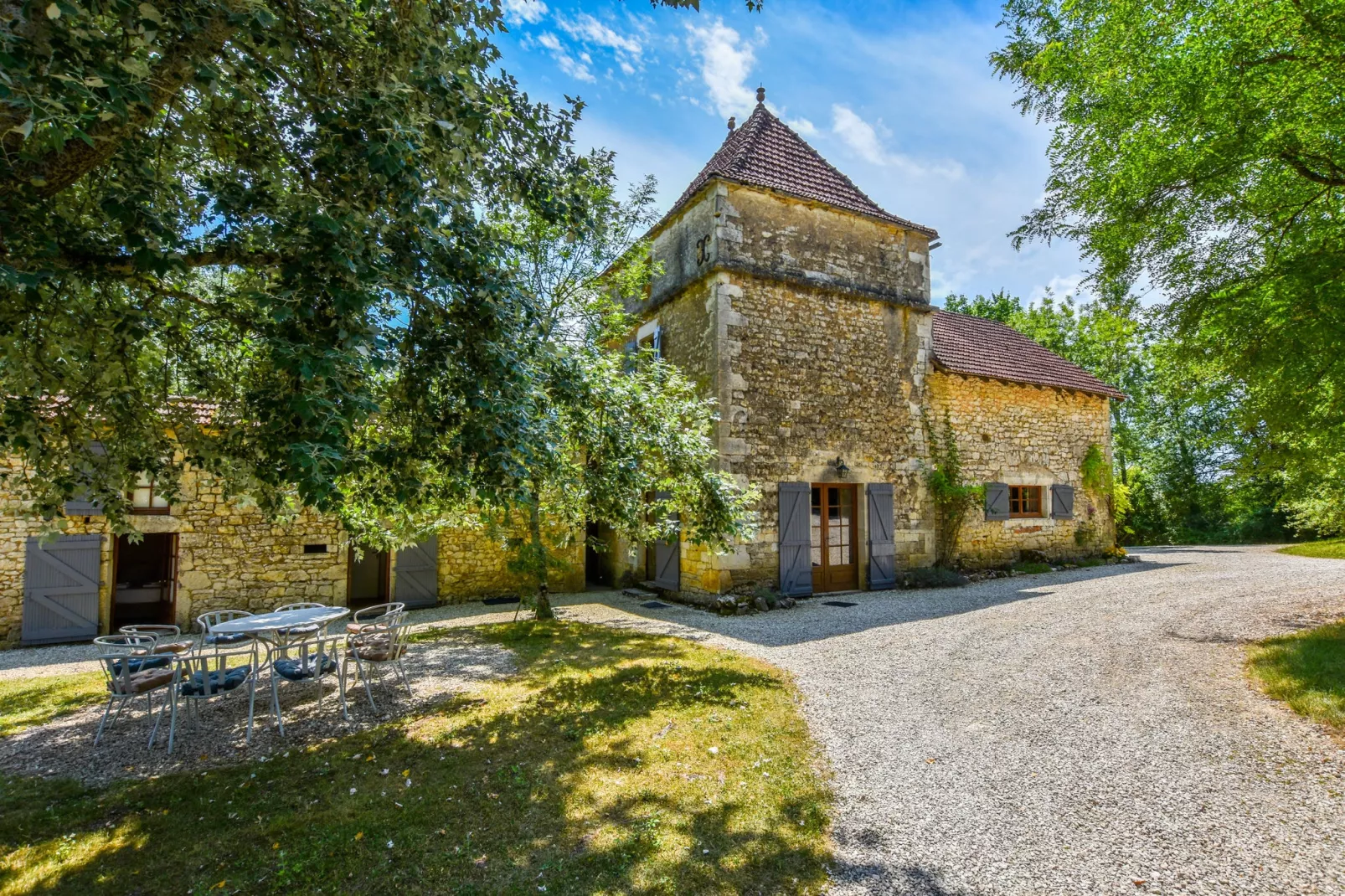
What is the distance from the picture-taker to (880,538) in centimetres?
1013

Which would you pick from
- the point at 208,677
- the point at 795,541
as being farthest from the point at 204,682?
the point at 795,541

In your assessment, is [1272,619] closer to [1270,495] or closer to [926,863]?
[926,863]

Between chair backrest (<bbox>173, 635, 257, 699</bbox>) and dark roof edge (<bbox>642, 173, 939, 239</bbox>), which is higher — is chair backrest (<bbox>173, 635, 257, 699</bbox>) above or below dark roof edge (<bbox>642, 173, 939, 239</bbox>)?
below

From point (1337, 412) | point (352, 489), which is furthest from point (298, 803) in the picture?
point (1337, 412)

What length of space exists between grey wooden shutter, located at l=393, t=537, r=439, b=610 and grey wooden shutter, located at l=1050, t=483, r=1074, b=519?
12.3 metres

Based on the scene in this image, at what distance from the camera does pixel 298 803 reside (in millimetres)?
3182

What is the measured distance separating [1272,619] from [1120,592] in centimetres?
229

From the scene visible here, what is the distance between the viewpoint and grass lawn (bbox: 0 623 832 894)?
2496mm

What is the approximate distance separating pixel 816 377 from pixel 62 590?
11067 millimetres

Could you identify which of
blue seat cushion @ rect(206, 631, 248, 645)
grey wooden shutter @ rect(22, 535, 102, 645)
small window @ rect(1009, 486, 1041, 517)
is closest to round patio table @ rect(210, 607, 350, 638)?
blue seat cushion @ rect(206, 631, 248, 645)

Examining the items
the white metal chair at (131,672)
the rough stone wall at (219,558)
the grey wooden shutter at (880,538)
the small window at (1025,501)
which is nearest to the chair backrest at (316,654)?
the white metal chair at (131,672)

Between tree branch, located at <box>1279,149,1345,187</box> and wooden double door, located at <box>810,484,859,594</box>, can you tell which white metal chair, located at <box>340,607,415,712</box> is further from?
tree branch, located at <box>1279,149,1345,187</box>

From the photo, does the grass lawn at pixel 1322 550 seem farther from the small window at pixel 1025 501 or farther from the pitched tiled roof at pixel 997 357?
the small window at pixel 1025 501

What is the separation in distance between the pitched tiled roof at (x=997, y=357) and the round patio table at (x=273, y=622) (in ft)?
34.3
